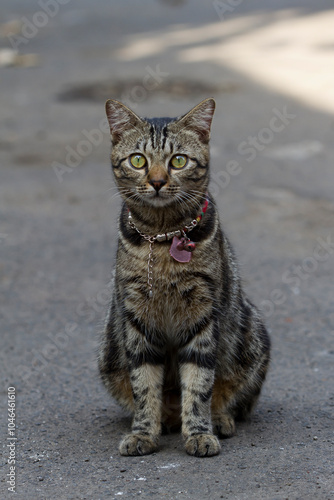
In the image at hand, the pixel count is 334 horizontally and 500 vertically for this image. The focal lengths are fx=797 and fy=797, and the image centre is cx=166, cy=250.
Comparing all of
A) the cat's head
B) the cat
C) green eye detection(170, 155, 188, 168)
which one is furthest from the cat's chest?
green eye detection(170, 155, 188, 168)

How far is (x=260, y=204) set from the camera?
7.64m

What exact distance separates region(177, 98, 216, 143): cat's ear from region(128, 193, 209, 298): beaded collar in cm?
33

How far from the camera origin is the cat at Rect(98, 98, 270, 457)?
3549 millimetres

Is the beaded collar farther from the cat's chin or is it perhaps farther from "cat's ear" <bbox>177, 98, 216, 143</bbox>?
"cat's ear" <bbox>177, 98, 216, 143</bbox>

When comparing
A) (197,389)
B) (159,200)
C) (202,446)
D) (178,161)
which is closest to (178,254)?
(159,200)

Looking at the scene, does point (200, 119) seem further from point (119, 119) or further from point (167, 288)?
point (167, 288)

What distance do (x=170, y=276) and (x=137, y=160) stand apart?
543 millimetres

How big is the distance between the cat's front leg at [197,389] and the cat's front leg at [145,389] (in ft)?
0.44

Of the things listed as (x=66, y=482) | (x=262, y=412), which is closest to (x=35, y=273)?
(x=262, y=412)

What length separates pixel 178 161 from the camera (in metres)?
3.58

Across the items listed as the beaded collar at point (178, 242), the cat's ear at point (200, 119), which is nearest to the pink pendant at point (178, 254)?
the beaded collar at point (178, 242)

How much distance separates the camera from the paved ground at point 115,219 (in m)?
3.43

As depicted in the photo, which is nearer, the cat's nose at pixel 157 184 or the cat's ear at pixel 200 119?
the cat's nose at pixel 157 184

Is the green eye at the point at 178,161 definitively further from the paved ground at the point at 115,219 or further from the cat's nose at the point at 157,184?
the paved ground at the point at 115,219
